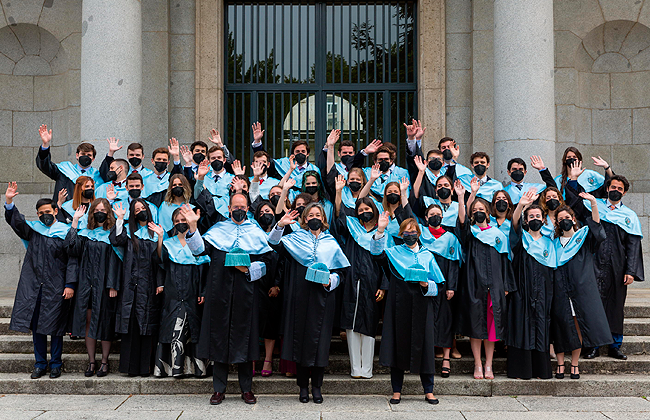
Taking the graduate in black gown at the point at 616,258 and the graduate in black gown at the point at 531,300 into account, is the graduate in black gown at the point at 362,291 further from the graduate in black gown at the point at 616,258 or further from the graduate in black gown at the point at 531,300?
the graduate in black gown at the point at 616,258

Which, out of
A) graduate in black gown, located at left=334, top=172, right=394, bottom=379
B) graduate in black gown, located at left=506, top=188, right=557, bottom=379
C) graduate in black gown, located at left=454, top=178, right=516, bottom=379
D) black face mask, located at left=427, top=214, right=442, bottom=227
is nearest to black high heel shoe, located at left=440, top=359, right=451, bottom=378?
graduate in black gown, located at left=454, top=178, right=516, bottom=379

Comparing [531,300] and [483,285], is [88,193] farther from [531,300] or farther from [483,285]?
[531,300]

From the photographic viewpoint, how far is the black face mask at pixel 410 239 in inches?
262

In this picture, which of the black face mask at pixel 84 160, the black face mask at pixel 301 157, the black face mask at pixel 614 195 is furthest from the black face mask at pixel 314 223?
the black face mask at pixel 614 195

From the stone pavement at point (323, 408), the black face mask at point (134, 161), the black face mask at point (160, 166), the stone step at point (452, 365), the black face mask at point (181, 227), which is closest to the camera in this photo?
the stone pavement at point (323, 408)

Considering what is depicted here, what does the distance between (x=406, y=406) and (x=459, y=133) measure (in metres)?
6.37

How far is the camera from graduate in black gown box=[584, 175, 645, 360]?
24.9 ft

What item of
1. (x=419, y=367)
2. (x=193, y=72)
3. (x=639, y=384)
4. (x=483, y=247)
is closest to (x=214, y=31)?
(x=193, y=72)

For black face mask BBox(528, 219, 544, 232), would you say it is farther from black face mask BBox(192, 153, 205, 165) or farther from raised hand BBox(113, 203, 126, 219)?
raised hand BBox(113, 203, 126, 219)

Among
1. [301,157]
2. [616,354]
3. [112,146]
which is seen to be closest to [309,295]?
[301,157]

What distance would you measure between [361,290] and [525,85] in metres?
4.35

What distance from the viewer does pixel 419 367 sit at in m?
6.55

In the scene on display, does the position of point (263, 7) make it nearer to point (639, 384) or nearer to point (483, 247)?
point (483, 247)

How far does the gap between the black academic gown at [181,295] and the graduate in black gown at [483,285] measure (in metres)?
2.87
